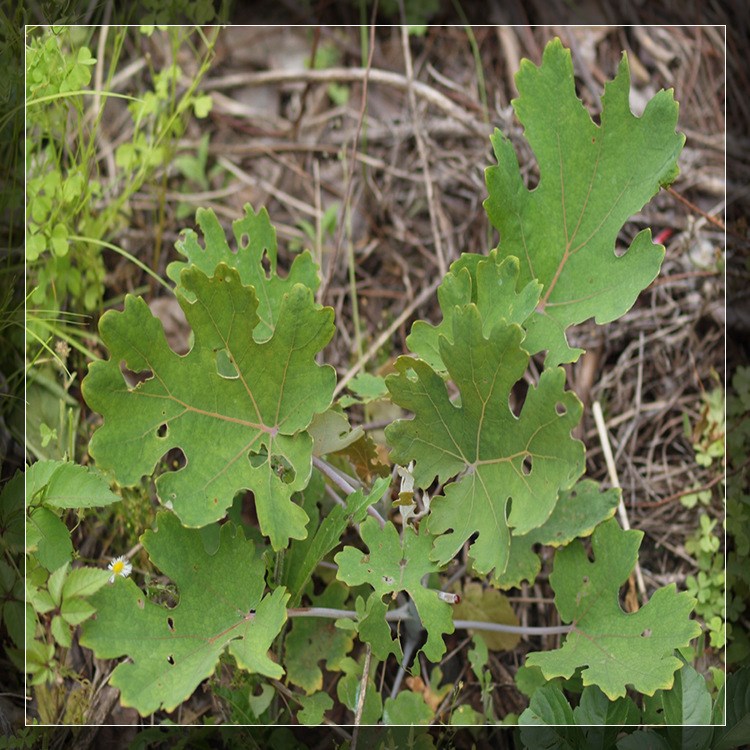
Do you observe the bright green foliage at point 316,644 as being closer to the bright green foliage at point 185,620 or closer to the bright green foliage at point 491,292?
the bright green foliage at point 185,620

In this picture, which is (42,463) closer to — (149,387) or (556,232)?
(149,387)

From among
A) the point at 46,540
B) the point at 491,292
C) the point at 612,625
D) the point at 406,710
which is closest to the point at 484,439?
the point at 491,292

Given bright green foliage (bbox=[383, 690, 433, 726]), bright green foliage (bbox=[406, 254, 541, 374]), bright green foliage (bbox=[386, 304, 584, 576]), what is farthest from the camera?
bright green foliage (bbox=[383, 690, 433, 726])

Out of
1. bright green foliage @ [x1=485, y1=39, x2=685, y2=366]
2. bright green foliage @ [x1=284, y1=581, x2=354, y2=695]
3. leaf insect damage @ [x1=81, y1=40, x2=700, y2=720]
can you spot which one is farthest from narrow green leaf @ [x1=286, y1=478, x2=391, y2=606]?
bright green foliage @ [x1=485, y1=39, x2=685, y2=366]

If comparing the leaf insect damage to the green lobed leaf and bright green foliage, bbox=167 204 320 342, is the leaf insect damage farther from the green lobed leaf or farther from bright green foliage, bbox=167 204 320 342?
the green lobed leaf

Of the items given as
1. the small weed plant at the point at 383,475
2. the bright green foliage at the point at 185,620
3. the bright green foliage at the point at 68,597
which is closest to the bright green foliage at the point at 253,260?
the small weed plant at the point at 383,475

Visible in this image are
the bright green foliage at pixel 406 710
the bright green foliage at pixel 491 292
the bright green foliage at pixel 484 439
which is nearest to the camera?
the bright green foliage at pixel 484 439

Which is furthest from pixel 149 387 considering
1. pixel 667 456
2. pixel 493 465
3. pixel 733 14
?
pixel 733 14
